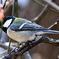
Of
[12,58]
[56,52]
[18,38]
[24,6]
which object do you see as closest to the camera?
[12,58]

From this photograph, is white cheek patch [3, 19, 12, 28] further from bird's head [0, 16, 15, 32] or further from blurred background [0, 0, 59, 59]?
blurred background [0, 0, 59, 59]

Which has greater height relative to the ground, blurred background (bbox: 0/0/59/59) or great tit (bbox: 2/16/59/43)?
great tit (bbox: 2/16/59/43)

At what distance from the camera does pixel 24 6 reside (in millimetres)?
2320

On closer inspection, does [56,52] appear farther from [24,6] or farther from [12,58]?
[12,58]

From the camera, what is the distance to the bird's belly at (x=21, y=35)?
3.11 feet

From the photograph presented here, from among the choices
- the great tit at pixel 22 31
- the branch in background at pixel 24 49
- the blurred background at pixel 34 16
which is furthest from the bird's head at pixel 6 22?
the blurred background at pixel 34 16

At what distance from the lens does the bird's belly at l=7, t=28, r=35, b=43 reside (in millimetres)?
949

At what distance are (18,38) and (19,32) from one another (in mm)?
33

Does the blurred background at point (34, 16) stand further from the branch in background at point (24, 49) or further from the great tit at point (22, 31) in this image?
the branch in background at point (24, 49)

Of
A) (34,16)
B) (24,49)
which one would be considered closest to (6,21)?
(24,49)

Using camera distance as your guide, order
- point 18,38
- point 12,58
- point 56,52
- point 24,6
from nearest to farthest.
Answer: point 12,58 → point 18,38 → point 56,52 → point 24,6

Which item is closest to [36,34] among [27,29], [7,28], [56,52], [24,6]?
[27,29]

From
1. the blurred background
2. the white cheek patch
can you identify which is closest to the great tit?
the white cheek patch

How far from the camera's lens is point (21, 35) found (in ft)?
3.12
